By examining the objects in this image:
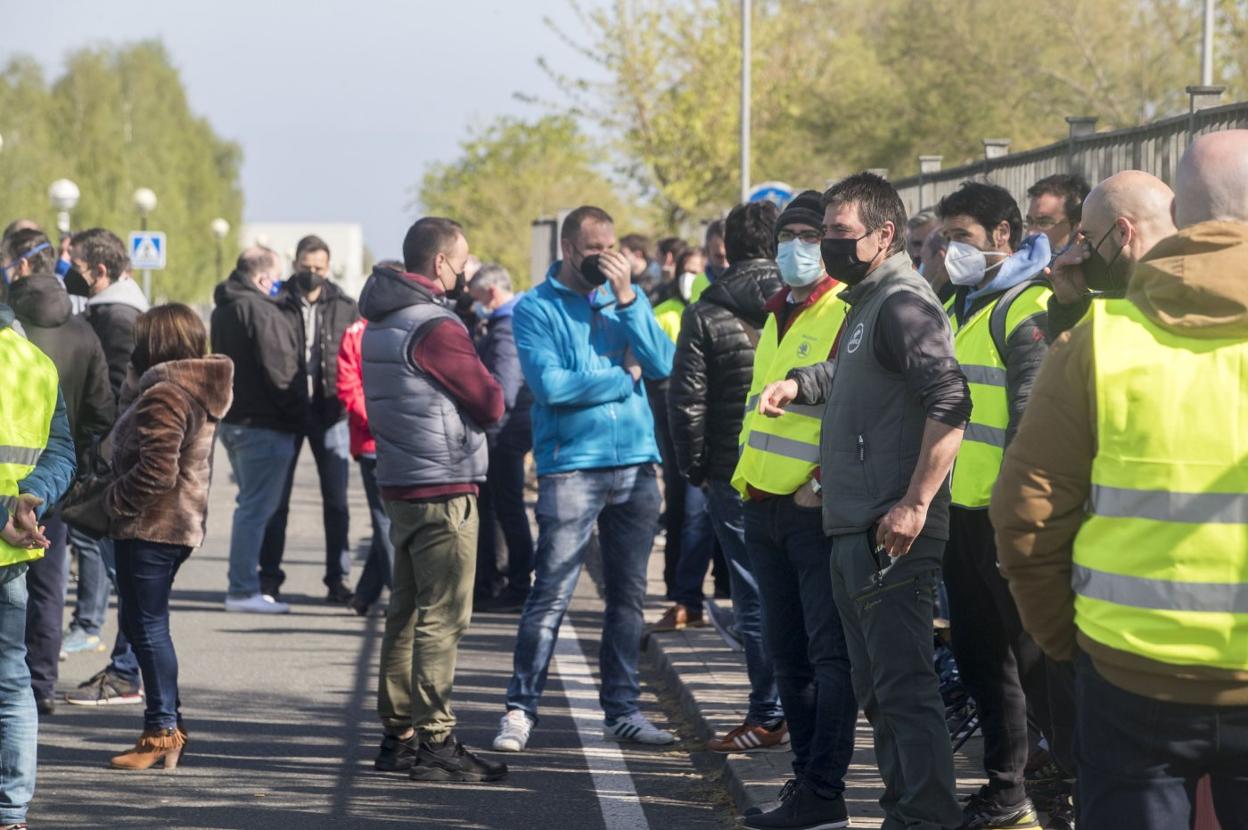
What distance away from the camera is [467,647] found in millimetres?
9938

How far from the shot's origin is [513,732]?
7.50 m

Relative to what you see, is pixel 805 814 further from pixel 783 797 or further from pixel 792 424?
pixel 792 424

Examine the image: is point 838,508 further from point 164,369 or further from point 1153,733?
point 164,369

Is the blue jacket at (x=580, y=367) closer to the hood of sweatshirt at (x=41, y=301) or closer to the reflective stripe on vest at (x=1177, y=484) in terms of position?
the hood of sweatshirt at (x=41, y=301)

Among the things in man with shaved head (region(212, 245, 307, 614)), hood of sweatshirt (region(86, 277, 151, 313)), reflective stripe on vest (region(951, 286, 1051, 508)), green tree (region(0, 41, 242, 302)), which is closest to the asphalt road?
man with shaved head (region(212, 245, 307, 614))

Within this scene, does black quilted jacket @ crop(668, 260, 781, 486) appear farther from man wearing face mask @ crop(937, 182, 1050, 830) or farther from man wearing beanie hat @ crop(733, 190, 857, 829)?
man wearing face mask @ crop(937, 182, 1050, 830)

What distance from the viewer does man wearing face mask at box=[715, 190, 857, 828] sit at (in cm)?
596

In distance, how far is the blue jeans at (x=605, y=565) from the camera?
24.2ft

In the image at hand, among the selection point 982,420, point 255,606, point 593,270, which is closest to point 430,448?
point 593,270

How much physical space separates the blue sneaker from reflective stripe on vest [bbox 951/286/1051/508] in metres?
5.62

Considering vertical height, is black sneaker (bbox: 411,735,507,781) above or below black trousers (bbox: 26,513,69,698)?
below

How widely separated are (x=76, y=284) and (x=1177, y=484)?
7.93 metres

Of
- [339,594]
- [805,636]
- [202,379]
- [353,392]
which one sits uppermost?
[202,379]

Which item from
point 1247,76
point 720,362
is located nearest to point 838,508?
point 720,362
